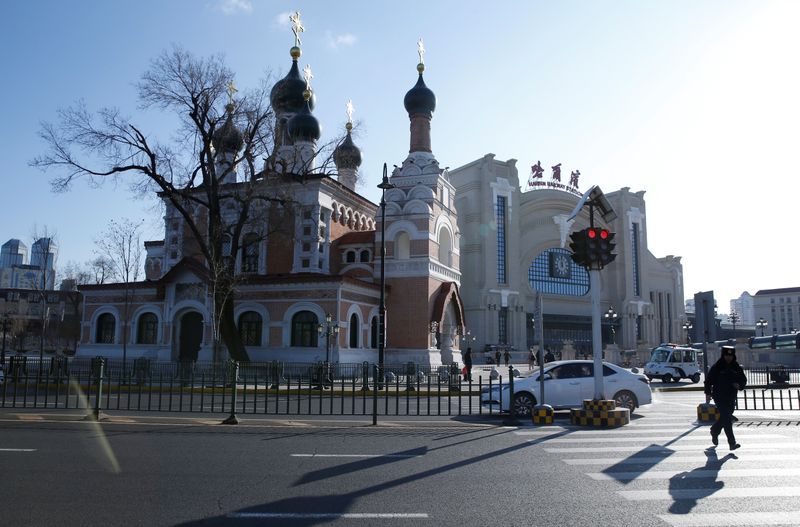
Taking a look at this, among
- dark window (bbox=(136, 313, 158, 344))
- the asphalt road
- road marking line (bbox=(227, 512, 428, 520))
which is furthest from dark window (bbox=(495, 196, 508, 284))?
road marking line (bbox=(227, 512, 428, 520))

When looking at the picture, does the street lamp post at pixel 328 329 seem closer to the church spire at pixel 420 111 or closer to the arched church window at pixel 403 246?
the arched church window at pixel 403 246

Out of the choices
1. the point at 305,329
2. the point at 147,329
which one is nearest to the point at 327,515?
the point at 305,329

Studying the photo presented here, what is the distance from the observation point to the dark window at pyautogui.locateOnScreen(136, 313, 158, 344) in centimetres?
3553

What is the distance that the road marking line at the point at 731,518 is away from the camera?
5.83m

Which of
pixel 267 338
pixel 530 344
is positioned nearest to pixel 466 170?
pixel 530 344

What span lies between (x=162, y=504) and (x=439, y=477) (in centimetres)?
336

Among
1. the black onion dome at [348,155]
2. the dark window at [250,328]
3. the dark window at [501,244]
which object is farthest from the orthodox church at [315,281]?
the dark window at [501,244]

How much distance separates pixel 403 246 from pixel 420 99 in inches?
406

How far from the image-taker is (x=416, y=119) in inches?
1634

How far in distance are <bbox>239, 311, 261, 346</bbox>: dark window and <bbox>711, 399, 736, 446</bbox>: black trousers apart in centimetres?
2709

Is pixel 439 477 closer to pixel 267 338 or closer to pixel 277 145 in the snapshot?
pixel 277 145

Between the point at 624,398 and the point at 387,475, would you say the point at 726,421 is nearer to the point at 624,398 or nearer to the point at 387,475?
the point at 624,398

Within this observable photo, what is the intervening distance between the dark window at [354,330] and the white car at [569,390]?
19310 millimetres

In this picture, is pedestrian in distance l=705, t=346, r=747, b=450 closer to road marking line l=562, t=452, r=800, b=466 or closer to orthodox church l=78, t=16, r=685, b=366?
road marking line l=562, t=452, r=800, b=466
